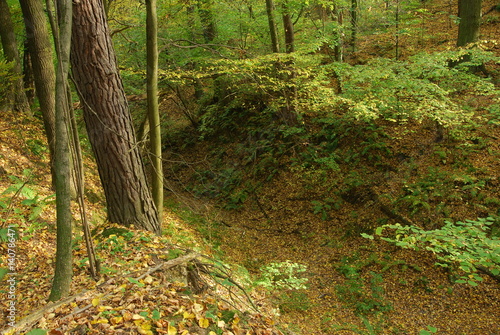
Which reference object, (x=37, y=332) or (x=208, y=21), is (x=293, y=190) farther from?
(x=37, y=332)

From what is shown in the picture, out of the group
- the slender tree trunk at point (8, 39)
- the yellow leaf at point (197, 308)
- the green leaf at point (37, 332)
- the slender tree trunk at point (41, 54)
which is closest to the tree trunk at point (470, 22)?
the yellow leaf at point (197, 308)

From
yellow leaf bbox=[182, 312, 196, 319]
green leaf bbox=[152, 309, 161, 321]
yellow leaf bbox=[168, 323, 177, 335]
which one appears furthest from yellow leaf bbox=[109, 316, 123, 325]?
yellow leaf bbox=[182, 312, 196, 319]

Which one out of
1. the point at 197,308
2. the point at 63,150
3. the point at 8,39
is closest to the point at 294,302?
the point at 197,308

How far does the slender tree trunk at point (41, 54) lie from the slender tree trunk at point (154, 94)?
1.97m

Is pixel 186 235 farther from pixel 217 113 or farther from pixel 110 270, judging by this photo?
pixel 217 113

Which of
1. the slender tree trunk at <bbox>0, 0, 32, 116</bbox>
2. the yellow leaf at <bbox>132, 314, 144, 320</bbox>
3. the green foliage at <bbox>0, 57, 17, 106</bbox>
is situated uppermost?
the slender tree trunk at <bbox>0, 0, 32, 116</bbox>

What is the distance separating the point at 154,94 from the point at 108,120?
1.14 meters

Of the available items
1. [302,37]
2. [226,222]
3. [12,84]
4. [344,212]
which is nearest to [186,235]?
[226,222]

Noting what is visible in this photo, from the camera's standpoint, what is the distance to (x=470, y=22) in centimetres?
969

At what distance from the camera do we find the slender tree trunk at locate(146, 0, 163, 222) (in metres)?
5.35

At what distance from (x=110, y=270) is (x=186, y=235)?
153 inches

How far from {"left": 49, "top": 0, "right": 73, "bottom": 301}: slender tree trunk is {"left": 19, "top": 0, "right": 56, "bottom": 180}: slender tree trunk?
3588 mm

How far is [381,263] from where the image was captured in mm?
7277

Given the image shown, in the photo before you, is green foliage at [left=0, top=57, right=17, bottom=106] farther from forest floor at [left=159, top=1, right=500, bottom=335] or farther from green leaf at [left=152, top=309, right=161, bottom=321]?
green leaf at [left=152, top=309, right=161, bottom=321]
